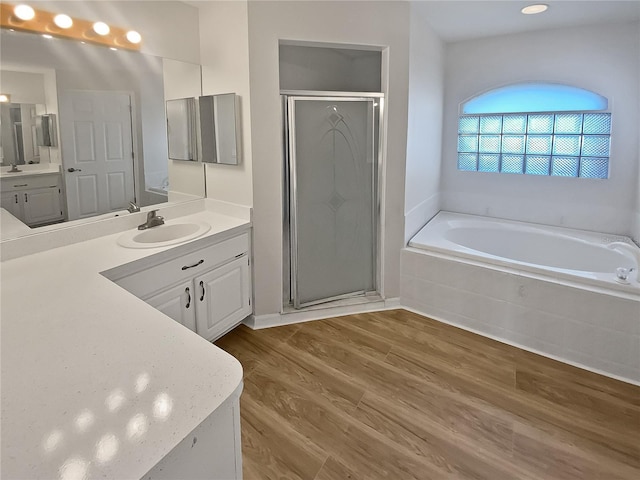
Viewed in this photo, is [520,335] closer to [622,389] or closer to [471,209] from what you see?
[622,389]

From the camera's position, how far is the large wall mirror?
6.29 ft

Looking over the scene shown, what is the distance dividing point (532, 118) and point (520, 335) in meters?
2.10

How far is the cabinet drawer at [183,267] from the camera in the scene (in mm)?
1942

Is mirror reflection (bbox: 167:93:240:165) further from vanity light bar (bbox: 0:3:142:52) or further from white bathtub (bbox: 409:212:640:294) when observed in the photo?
white bathtub (bbox: 409:212:640:294)

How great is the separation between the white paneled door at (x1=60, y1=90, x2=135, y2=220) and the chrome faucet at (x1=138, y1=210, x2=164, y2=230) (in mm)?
151

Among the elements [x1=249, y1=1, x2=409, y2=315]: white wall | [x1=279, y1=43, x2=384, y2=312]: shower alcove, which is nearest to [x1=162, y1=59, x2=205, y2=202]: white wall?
[x1=249, y1=1, x2=409, y2=315]: white wall

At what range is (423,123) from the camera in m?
3.43

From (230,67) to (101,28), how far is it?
0.76 metres

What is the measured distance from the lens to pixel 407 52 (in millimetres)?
2877

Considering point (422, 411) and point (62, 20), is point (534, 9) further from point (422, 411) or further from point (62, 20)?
point (62, 20)

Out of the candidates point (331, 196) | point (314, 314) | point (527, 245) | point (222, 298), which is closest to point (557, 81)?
point (527, 245)

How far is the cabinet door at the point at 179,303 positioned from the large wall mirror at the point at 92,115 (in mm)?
675

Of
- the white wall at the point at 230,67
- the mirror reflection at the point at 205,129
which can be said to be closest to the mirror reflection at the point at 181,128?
the mirror reflection at the point at 205,129

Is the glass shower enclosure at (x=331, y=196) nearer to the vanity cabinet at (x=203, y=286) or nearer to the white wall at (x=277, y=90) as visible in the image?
the white wall at (x=277, y=90)
